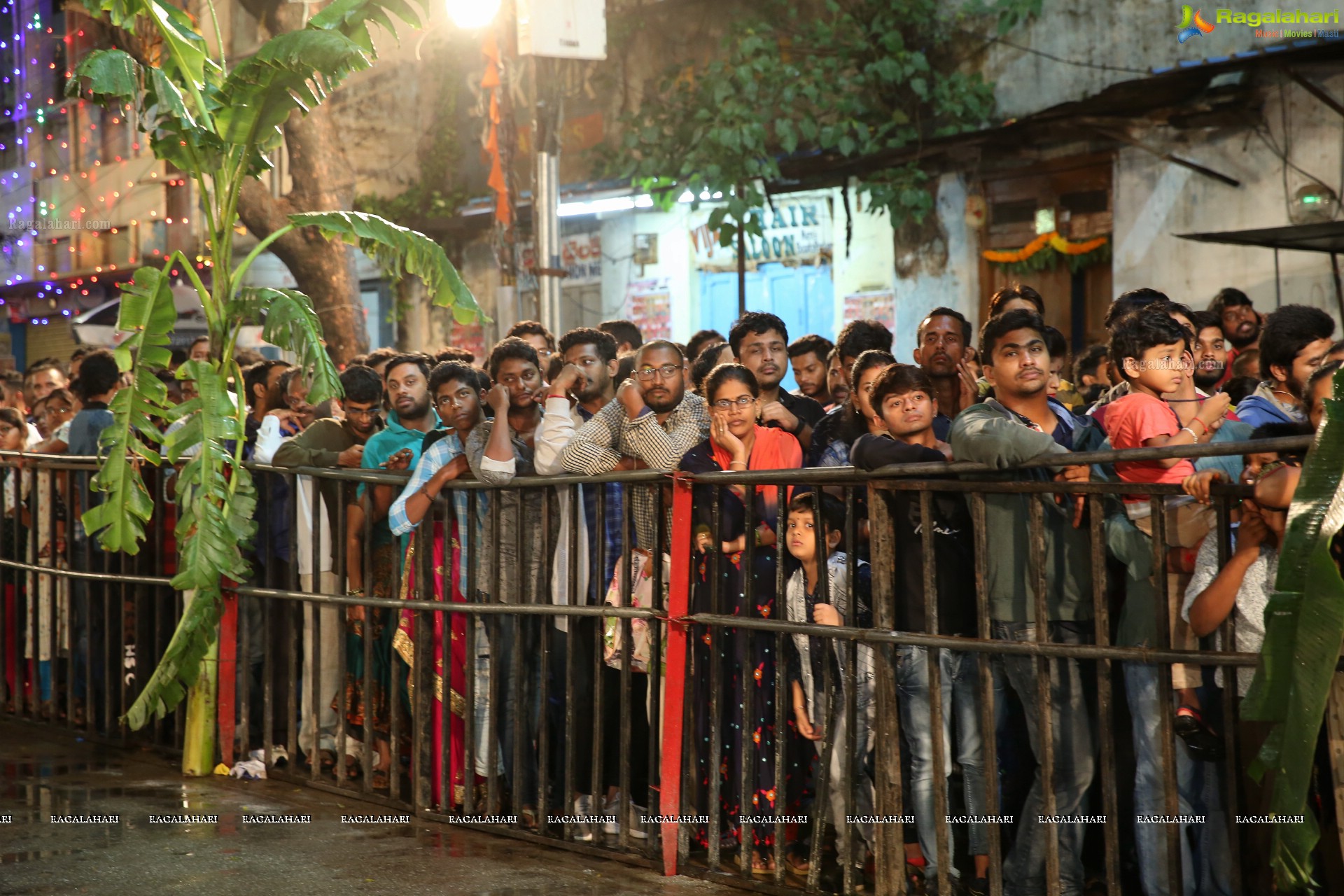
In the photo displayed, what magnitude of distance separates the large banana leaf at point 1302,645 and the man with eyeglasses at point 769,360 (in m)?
3.24

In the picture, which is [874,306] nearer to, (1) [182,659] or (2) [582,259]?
(2) [582,259]

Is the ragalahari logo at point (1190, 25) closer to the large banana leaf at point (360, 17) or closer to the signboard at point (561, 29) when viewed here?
the signboard at point (561, 29)

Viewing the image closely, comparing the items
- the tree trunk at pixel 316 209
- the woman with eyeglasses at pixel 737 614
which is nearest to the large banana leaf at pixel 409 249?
the woman with eyeglasses at pixel 737 614

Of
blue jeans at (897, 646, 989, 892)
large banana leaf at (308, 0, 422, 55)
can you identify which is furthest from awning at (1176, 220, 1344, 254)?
blue jeans at (897, 646, 989, 892)

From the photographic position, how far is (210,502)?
627 centimetres

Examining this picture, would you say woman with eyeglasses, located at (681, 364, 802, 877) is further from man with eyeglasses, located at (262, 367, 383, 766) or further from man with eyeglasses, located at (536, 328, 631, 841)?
man with eyeglasses, located at (262, 367, 383, 766)

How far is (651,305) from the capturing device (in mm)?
16609

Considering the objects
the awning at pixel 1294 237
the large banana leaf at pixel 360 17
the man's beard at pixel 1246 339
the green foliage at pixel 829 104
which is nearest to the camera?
the large banana leaf at pixel 360 17

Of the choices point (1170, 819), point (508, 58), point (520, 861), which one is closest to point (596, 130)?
point (508, 58)

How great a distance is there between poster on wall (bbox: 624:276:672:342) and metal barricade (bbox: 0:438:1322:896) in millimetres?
9733

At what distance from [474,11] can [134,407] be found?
4.35 metres

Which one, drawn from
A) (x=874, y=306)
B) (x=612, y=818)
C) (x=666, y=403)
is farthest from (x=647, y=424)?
(x=874, y=306)

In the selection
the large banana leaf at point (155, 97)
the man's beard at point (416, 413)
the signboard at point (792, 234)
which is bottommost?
the man's beard at point (416, 413)

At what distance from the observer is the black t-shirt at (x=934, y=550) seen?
14.4 ft
